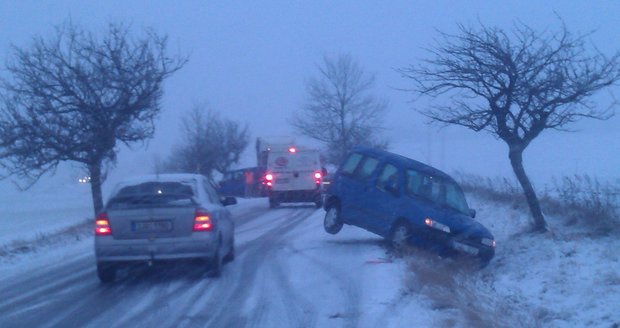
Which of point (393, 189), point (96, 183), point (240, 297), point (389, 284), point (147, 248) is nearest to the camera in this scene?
point (240, 297)

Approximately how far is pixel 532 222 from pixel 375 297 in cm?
847

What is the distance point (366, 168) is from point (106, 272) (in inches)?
282

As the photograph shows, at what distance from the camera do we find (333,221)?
18047 millimetres

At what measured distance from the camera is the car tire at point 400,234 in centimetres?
1528

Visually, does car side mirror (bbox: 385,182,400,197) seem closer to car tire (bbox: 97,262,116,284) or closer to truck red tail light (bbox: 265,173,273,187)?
car tire (bbox: 97,262,116,284)

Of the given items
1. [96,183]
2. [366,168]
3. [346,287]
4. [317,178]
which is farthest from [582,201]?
[317,178]

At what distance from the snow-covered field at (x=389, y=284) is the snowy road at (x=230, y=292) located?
0.02 m

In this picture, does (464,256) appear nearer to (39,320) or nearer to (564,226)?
(564,226)

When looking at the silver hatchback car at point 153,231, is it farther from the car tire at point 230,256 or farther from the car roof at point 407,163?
the car roof at point 407,163

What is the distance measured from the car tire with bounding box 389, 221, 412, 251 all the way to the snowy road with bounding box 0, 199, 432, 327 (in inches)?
13.1

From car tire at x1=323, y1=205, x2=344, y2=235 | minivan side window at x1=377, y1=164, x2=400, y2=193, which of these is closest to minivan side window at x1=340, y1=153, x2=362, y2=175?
car tire at x1=323, y1=205, x2=344, y2=235

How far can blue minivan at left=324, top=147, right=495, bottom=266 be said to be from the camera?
587 inches

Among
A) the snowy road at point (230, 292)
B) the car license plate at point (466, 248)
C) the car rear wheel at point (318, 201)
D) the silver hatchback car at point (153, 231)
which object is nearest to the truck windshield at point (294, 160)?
the car rear wheel at point (318, 201)

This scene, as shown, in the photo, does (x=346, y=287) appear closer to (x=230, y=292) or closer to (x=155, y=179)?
(x=230, y=292)
